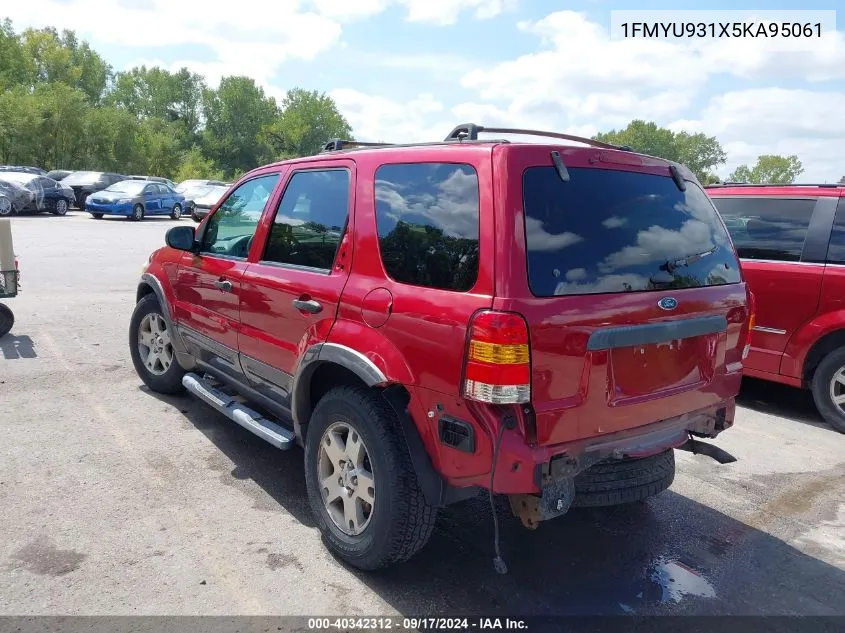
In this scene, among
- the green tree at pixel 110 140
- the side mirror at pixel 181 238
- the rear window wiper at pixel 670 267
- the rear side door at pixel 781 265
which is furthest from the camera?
the green tree at pixel 110 140

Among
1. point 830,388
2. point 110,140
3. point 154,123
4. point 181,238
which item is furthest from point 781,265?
point 154,123

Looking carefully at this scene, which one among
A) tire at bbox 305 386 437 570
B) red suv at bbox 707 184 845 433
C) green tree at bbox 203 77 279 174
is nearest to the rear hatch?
tire at bbox 305 386 437 570

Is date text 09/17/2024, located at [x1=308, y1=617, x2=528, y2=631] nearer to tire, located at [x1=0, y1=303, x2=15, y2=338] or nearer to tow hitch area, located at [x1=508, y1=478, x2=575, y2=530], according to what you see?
tow hitch area, located at [x1=508, y1=478, x2=575, y2=530]

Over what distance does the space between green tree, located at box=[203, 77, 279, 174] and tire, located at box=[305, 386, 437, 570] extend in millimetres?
86634

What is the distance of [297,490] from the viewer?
13.5 feet

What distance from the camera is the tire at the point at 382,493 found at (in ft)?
9.70

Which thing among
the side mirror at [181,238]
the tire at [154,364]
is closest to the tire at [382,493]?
the side mirror at [181,238]

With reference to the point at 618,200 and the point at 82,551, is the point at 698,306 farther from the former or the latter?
the point at 82,551

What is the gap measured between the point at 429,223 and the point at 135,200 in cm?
2510

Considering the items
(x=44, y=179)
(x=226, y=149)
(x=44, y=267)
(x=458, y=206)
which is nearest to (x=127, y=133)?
(x=44, y=179)

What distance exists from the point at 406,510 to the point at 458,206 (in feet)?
4.34

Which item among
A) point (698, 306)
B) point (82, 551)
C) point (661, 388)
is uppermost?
point (698, 306)

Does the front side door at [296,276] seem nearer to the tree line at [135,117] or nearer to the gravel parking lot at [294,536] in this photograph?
the gravel parking lot at [294,536]

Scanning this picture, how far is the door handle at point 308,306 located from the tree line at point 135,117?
36452 millimetres
